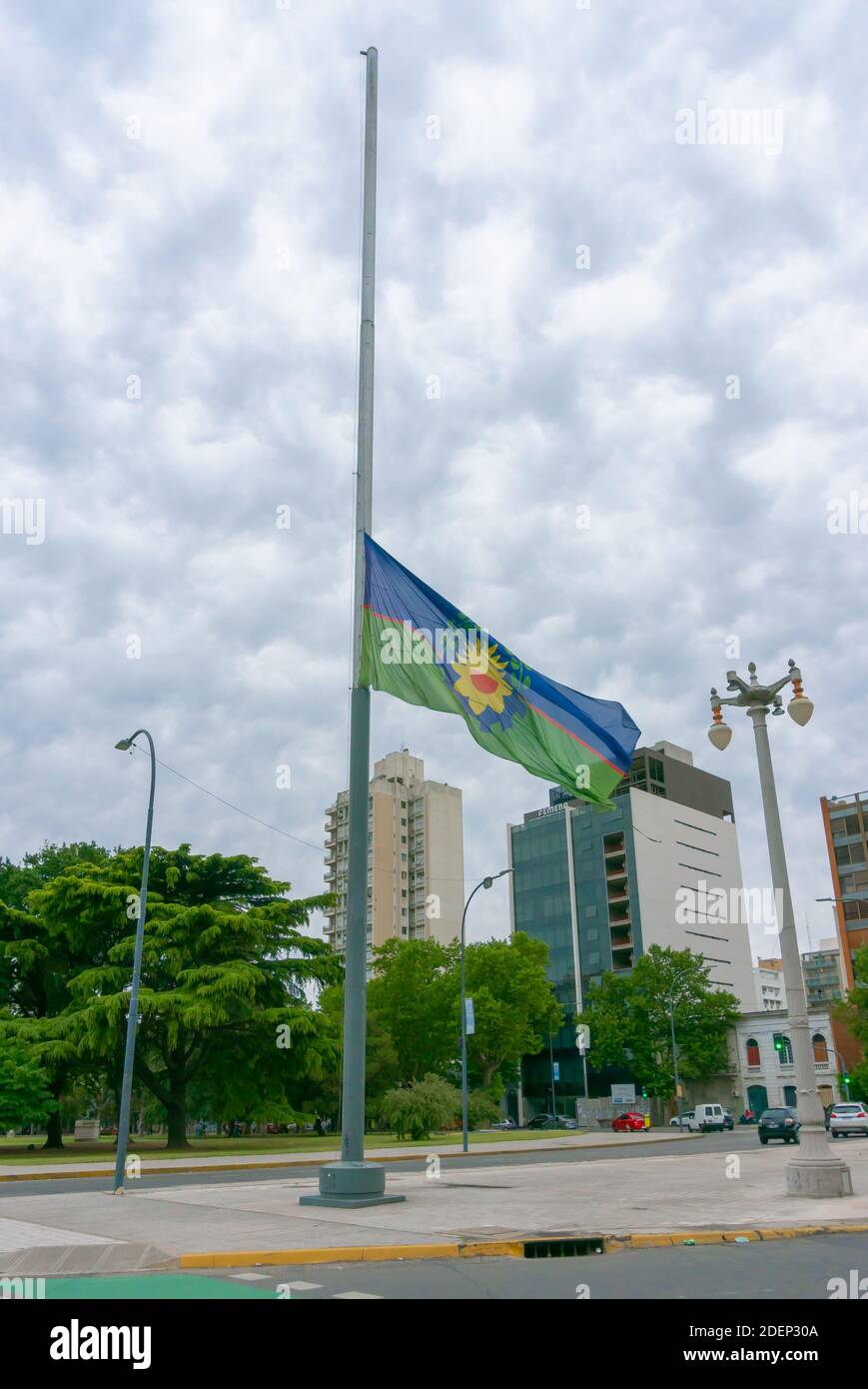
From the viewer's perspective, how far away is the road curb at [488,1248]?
10211 millimetres

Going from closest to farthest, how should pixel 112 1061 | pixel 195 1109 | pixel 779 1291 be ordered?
pixel 779 1291 → pixel 112 1061 → pixel 195 1109

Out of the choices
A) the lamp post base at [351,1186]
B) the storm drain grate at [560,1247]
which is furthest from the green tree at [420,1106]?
the storm drain grate at [560,1247]

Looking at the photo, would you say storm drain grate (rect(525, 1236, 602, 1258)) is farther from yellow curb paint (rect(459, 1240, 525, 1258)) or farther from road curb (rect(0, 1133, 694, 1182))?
road curb (rect(0, 1133, 694, 1182))

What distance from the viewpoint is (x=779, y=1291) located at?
26.6 feet

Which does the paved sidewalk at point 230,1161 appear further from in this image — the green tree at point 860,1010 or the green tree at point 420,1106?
the green tree at point 860,1010

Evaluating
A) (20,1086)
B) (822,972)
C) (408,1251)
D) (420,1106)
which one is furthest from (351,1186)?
(822,972)

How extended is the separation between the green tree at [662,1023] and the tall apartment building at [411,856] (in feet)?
170

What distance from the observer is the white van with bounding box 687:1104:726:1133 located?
67.8 meters

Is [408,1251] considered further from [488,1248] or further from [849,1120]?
[849,1120]

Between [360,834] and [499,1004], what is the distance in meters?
60.2

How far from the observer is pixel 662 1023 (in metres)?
82.6
